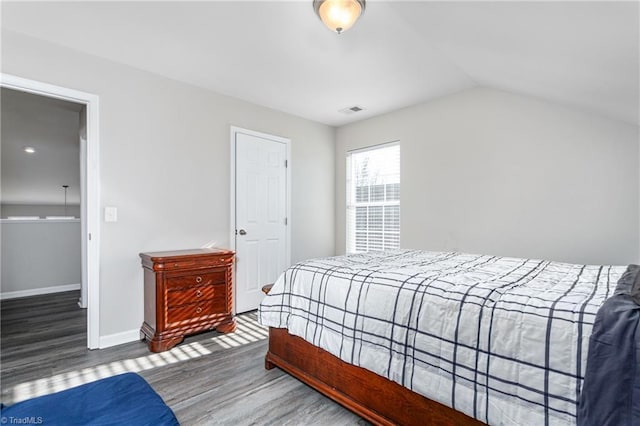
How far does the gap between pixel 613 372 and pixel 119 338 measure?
331 centimetres

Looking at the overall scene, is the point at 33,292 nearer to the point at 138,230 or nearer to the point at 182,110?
the point at 138,230

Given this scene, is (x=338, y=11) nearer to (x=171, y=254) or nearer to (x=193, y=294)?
(x=171, y=254)

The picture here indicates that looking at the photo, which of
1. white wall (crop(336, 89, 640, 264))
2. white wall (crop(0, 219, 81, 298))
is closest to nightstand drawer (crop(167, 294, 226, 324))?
white wall (crop(336, 89, 640, 264))

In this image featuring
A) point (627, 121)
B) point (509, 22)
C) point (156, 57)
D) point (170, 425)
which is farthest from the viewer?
point (156, 57)

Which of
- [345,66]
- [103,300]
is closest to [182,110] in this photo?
[345,66]

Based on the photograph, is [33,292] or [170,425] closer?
[170,425]

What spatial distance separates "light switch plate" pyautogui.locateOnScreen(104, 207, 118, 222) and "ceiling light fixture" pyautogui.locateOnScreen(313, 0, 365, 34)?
234 cm

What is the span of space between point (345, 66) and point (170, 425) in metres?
2.83

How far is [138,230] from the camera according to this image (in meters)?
2.98

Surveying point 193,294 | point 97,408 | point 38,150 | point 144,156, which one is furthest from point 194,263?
point 38,150

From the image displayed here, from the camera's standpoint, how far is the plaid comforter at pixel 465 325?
109cm

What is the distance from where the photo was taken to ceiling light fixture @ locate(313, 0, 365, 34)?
1865 mm

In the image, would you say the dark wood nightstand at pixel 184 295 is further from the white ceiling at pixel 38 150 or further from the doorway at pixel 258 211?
the white ceiling at pixel 38 150

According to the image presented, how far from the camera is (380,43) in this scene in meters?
2.48
